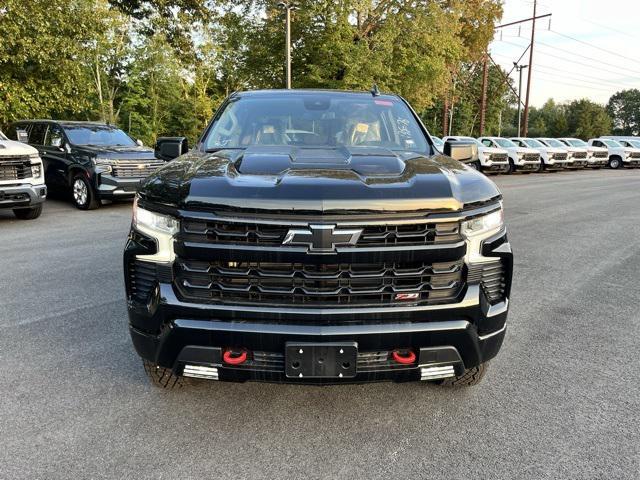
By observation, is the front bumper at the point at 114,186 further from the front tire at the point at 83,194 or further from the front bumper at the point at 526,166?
the front bumper at the point at 526,166

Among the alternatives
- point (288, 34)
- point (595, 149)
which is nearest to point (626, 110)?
point (595, 149)

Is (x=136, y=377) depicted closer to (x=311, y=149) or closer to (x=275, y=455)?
(x=275, y=455)

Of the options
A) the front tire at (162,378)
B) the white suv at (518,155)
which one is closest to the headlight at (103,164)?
the front tire at (162,378)

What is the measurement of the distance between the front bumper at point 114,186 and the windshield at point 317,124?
7.27 meters

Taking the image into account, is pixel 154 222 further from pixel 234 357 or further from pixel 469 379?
pixel 469 379

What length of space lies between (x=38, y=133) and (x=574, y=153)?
26.1m

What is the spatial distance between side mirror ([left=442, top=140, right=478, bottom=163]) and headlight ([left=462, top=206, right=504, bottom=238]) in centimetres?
131

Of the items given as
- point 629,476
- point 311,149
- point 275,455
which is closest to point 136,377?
point 275,455

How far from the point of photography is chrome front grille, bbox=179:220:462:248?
2447mm

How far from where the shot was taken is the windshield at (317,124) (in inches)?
150

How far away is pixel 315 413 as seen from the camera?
3.00 metres

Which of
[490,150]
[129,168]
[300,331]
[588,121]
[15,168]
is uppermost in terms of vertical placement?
[588,121]

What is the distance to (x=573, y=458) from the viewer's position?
261 cm

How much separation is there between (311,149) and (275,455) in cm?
186
